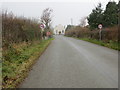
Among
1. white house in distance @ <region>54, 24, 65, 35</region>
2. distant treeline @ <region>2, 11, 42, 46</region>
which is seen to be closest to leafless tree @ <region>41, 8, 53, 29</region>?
distant treeline @ <region>2, 11, 42, 46</region>

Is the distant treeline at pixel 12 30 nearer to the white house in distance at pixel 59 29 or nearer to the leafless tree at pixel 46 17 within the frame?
the leafless tree at pixel 46 17

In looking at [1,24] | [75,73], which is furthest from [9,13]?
[75,73]

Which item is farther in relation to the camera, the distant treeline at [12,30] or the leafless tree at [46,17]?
the leafless tree at [46,17]

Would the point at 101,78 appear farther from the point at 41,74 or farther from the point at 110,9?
the point at 110,9

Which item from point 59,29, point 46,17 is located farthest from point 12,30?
point 59,29

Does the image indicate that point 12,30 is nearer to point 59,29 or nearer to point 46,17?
point 46,17

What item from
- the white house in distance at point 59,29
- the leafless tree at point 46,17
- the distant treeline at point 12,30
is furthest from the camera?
the white house in distance at point 59,29

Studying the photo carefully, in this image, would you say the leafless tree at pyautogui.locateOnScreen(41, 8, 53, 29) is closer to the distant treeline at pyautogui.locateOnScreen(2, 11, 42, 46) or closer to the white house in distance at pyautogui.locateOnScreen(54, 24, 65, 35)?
the distant treeline at pyautogui.locateOnScreen(2, 11, 42, 46)

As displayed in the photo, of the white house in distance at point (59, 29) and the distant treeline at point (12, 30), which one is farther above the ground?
the white house in distance at point (59, 29)

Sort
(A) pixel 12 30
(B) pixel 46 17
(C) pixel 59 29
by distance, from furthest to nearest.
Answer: (C) pixel 59 29, (B) pixel 46 17, (A) pixel 12 30

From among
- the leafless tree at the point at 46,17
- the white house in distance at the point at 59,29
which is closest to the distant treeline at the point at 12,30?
the leafless tree at the point at 46,17

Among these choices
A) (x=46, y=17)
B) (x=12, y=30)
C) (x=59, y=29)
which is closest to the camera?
(x=12, y=30)

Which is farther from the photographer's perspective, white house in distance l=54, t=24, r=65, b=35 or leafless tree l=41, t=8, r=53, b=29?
white house in distance l=54, t=24, r=65, b=35

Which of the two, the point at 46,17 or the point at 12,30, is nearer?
the point at 12,30
